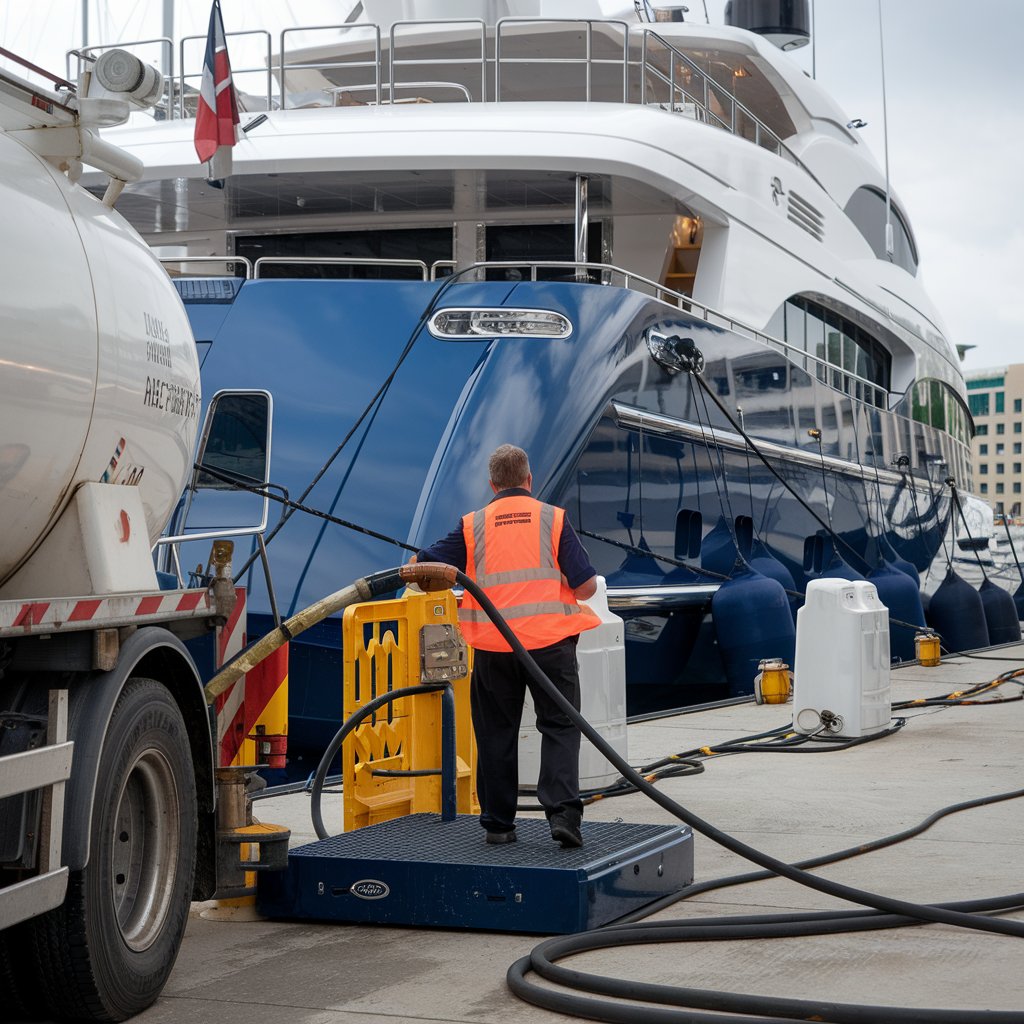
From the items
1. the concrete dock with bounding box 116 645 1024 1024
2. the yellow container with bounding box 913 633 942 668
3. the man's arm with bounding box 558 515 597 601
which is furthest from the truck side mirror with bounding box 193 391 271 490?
the yellow container with bounding box 913 633 942 668

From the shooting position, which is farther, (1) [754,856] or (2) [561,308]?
(2) [561,308]

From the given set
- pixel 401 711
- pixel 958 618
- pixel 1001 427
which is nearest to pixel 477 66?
pixel 958 618

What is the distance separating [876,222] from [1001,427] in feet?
485

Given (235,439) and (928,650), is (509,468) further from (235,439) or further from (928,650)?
(928,650)

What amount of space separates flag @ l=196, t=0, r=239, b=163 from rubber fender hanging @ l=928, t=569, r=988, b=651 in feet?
43.7

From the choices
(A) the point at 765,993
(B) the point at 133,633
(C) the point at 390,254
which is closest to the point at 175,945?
(B) the point at 133,633

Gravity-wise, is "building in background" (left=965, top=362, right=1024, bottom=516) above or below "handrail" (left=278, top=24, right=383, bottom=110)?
above

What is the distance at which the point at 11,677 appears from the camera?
4410mm

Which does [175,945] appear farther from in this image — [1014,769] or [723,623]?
[723,623]

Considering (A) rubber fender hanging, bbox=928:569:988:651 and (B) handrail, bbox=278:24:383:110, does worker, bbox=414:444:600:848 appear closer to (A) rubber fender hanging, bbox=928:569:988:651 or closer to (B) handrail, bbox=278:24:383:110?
(B) handrail, bbox=278:24:383:110

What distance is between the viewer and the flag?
10.1 metres

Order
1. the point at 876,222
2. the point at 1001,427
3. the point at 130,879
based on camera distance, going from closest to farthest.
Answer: the point at 130,879 → the point at 876,222 → the point at 1001,427

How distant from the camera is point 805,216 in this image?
60.5 feet

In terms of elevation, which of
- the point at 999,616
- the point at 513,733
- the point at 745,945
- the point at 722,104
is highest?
the point at 722,104
